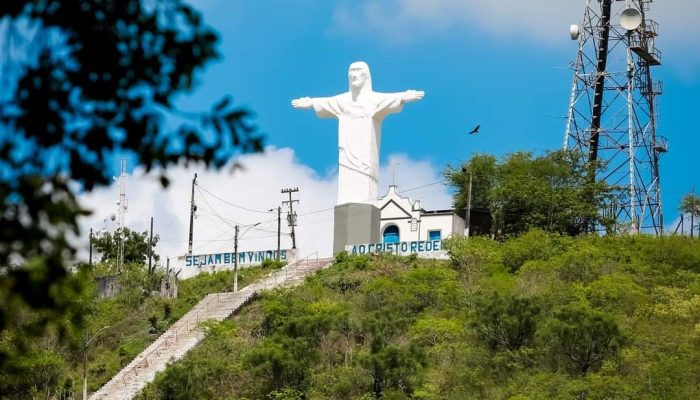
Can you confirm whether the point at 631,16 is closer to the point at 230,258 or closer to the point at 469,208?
the point at 469,208

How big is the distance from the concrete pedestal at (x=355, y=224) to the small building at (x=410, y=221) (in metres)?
0.63

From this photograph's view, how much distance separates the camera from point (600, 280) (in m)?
38.2

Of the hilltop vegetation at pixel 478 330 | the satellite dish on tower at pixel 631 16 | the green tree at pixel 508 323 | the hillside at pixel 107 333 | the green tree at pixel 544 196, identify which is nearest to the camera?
the hilltop vegetation at pixel 478 330

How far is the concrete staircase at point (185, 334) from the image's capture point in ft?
114

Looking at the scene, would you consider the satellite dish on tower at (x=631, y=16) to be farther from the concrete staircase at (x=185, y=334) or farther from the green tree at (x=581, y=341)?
the green tree at (x=581, y=341)

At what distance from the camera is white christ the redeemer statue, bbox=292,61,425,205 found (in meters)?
46.7

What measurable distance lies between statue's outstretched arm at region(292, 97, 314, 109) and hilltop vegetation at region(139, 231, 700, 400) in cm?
678

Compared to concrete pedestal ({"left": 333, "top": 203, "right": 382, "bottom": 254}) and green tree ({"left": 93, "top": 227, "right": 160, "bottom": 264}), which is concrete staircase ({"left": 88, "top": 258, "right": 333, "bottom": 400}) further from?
green tree ({"left": 93, "top": 227, "right": 160, "bottom": 264})

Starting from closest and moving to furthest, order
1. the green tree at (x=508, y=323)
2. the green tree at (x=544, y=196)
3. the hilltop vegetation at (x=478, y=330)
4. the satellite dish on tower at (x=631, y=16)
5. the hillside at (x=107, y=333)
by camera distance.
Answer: the hilltop vegetation at (x=478, y=330), the green tree at (x=508, y=323), the hillside at (x=107, y=333), the green tree at (x=544, y=196), the satellite dish on tower at (x=631, y=16)

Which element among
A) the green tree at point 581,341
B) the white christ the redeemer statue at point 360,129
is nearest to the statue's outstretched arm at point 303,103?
the white christ the redeemer statue at point 360,129

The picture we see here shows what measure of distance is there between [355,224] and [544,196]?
648cm

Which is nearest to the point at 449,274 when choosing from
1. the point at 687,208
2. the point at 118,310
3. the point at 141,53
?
the point at 118,310

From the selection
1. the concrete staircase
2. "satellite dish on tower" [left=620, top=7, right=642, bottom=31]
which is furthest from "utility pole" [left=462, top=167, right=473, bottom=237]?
"satellite dish on tower" [left=620, top=7, right=642, bottom=31]

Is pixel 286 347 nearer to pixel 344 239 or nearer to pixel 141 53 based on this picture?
Answer: pixel 344 239
